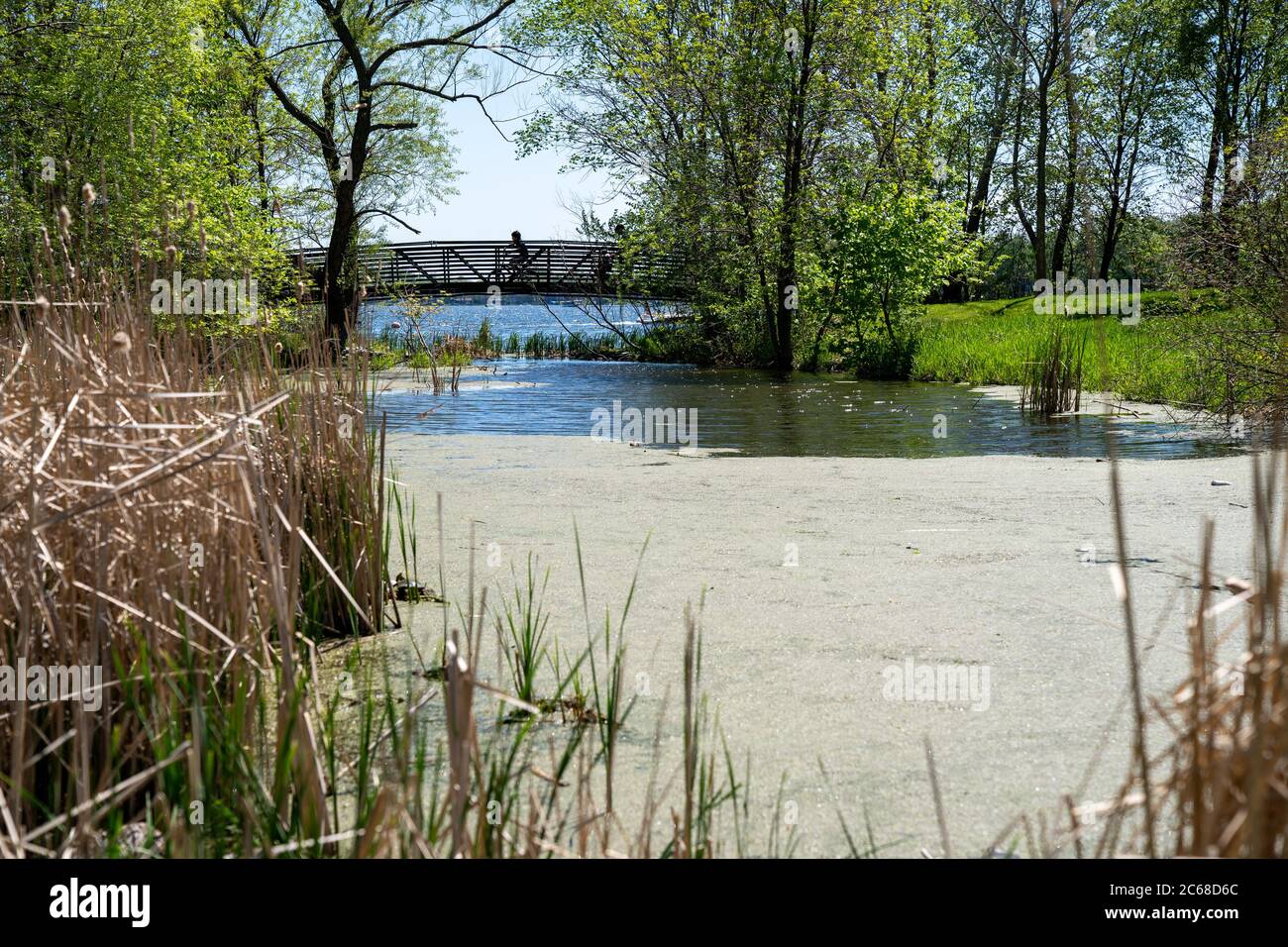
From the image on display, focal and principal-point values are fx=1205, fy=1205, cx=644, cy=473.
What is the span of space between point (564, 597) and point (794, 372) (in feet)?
52.0

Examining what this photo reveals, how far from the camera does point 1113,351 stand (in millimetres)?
13195

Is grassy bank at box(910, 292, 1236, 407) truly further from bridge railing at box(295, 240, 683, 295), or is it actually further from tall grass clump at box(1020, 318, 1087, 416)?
bridge railing at box(295, 240, 683, 295)

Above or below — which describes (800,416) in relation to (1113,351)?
below

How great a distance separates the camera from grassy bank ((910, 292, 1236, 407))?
30.6 ft

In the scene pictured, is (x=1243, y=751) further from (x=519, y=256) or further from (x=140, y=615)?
(x=519, y=256)

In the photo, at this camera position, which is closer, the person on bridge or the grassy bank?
the grassy bank

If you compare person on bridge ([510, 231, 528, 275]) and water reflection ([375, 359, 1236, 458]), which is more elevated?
person on bridge ([510, 231, 528, 275])

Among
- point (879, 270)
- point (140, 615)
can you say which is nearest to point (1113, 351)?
point (879, 270)

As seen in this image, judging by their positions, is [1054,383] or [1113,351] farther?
[1113,351]

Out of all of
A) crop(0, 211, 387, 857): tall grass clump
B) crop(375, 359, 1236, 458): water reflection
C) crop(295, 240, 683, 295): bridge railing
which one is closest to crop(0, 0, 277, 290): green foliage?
crop(375, 359, 1236, 458): water reflection
